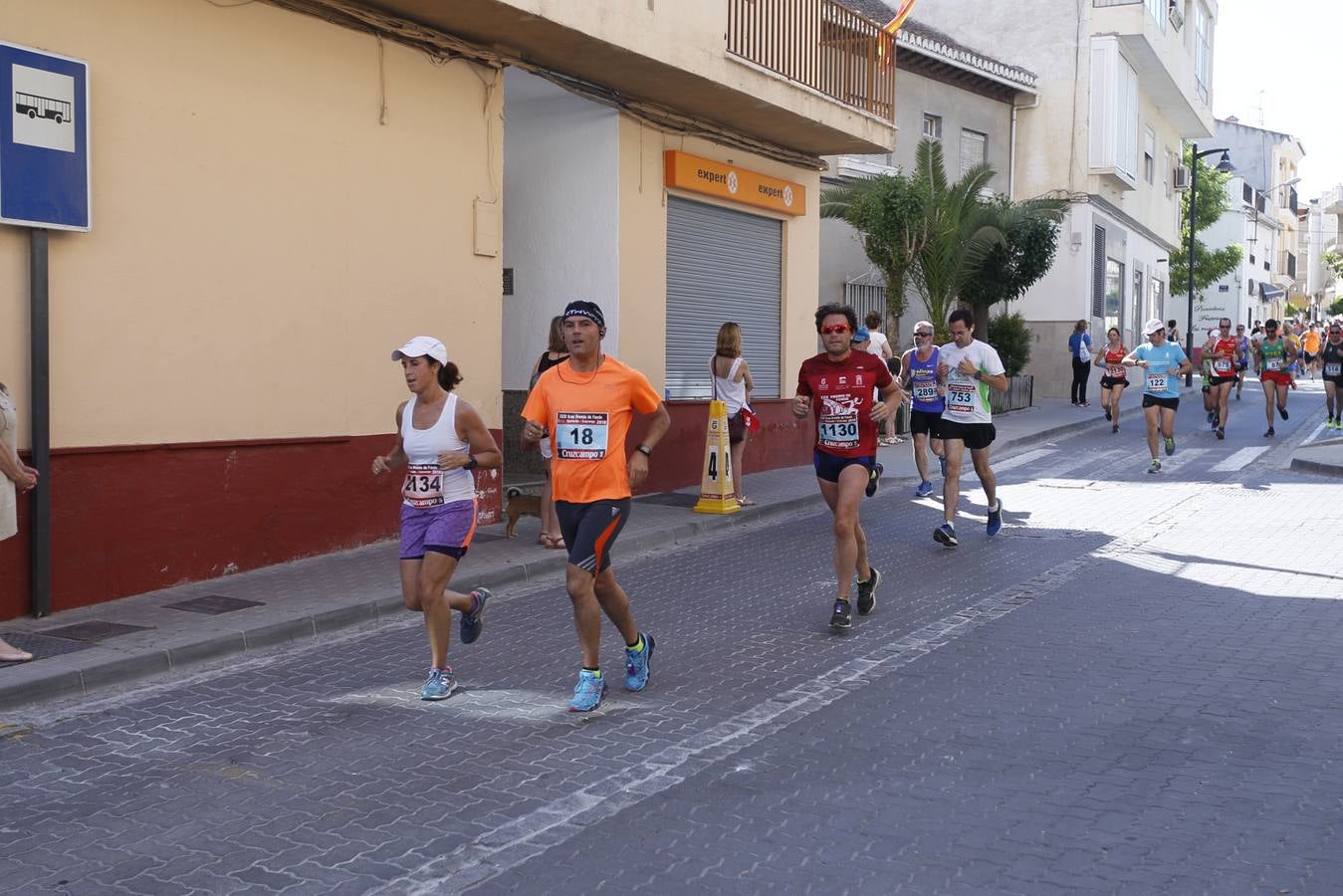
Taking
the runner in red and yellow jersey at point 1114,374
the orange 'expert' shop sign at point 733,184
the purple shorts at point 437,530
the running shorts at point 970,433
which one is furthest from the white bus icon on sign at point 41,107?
the runner in red and yellow jersey at point 1114,374

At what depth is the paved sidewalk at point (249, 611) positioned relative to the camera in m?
6.98

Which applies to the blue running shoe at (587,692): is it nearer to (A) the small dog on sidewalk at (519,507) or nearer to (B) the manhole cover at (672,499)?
(A) the small dog on sidewalk at (519,507)

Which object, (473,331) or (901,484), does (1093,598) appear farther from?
(901,484)

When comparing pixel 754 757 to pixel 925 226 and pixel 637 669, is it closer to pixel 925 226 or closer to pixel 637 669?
pixel 637 669

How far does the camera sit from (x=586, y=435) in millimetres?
6414

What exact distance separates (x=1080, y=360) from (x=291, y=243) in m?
21.6

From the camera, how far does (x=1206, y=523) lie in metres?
12.6

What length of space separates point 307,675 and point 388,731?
52.6 inches

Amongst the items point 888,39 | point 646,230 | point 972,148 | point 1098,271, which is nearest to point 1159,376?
point 888,39

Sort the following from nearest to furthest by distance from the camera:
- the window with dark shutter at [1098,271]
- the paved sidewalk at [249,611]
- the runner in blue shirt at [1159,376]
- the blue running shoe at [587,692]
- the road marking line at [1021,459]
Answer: the blue running shoe at [587,692] → the paved sidewalk at [249,611] → the runner in blue shirt at [1159,376] → the road marking line at [1021,459] → the window with dark shutter at [1098,271]

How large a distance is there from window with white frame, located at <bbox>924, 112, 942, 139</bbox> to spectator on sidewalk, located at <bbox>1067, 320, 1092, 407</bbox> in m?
5.09

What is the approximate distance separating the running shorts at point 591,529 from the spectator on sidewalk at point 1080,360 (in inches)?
931

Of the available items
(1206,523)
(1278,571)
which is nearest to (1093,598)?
(1278,571)

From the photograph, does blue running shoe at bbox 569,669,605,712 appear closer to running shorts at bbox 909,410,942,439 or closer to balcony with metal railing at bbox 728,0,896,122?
running shorts at bbox 909,410,942,439
